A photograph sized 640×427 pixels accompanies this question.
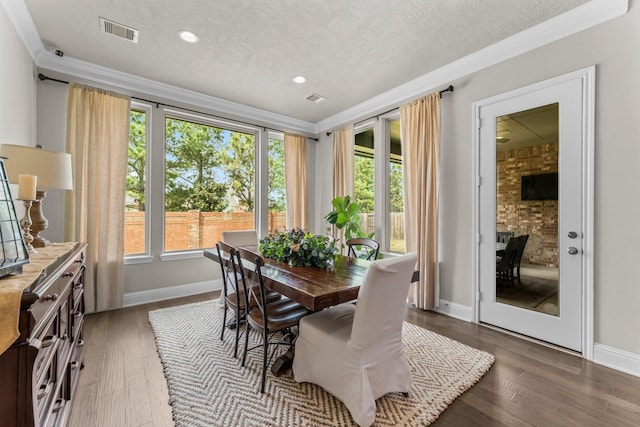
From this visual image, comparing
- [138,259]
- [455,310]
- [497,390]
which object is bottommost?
[497,390]

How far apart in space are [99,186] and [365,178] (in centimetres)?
356

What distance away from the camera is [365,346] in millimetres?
1677

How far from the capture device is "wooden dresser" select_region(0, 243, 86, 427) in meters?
0.95

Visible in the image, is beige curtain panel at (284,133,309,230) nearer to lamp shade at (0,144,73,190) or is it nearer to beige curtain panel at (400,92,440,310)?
beige curtain panel at (400,92,440,310)

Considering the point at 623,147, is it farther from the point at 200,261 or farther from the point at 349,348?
the point at 200,261

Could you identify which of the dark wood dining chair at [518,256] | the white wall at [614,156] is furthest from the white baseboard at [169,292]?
the white wall at [614,156]

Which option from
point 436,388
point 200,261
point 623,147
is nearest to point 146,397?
point 436,388

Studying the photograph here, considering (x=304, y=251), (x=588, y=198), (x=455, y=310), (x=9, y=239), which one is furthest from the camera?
(x=455, y=310)

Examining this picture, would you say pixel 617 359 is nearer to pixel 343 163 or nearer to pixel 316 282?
pixel 316 282

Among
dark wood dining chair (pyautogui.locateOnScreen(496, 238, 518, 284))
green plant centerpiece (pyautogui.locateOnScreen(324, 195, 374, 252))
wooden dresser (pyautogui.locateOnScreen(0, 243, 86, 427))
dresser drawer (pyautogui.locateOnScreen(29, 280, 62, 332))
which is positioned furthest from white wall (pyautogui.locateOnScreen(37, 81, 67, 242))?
dark wood dining chair (pyautogui.locateOnScreen(496, 238, 518, 284))

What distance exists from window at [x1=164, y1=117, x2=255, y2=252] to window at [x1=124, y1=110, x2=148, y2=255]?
26 cm

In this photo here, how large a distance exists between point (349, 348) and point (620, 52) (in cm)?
306

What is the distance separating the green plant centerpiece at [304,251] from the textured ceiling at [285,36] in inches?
74.3

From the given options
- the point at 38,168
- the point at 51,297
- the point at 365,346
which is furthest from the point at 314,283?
the point at 38,168
